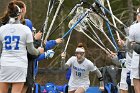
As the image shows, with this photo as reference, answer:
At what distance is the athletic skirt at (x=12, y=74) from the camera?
5.72 metres

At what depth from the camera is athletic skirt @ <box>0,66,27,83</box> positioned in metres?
5.72

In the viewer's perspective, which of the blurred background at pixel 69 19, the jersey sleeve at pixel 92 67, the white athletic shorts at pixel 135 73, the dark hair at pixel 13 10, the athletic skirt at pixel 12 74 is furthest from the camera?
the blurred background at pixel 69 19

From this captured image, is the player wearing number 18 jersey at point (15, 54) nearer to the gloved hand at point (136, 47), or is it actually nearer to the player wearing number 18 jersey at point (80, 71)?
the gloved hand at point (136, 47)

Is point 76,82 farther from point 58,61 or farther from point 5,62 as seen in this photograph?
point 58,61

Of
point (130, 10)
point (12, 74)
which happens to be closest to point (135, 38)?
point (12, 74)

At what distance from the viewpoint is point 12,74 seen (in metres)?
5.72

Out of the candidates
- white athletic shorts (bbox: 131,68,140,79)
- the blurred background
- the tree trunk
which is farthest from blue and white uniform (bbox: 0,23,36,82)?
the tree trunk

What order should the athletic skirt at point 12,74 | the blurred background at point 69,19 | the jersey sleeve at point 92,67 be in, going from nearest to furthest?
1. the athletic skirt at point 12,74
2. the jersey sleeve at point 92,67
3. the blurred background at point 69,19

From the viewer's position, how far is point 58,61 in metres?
17.4

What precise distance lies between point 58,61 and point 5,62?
11.6 m

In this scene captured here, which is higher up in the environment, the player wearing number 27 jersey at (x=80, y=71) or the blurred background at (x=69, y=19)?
the blurred background at (x=69, y=19)

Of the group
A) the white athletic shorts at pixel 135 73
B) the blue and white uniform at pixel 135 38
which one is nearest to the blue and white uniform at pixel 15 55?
the blue and white uniform at pixel 135 38

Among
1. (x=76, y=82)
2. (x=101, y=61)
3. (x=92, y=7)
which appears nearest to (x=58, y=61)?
(x=101, y=61)

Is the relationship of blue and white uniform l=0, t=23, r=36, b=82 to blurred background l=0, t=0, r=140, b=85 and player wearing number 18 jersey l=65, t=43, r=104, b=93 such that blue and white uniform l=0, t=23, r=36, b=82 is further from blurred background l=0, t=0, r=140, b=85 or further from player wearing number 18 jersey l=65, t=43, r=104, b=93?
blurred background l=0, t=0, r=140, b=85
